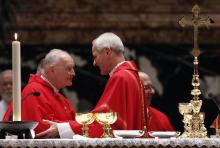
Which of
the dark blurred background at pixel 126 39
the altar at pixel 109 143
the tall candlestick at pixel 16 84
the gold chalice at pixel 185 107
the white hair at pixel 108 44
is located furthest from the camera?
the dark blurred background at pixel 126 39

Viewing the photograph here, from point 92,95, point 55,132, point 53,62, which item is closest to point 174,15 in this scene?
point 92,95

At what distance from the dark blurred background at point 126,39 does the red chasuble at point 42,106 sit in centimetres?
392

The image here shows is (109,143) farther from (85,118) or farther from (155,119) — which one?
(155,119)

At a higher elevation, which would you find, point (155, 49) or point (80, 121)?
point (155, 49)

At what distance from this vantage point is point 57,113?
10633 millimetres

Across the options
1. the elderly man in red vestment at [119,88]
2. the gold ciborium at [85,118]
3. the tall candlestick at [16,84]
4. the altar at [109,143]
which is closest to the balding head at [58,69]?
the elderly man in red vestment at [119,88]

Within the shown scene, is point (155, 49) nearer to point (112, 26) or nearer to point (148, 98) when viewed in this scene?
point (112, 26)

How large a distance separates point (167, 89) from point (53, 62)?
413 cm

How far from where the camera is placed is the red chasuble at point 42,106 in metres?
10.2

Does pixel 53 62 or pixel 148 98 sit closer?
pixel 53 62

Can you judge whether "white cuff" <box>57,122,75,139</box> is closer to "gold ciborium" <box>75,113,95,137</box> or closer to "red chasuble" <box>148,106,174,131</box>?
"gold ciborium" <box>75,113,95,137</box>

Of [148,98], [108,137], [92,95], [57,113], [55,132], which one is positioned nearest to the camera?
[108,137]

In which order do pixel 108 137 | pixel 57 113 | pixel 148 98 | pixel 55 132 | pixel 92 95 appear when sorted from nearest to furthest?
pixel 108 137 → pixel 55 132 → pixel 57 113 → pixel 148 98 → pixel 92 95

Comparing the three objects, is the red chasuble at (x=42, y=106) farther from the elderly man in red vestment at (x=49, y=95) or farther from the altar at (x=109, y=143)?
the altar at (x=109, y=143)
